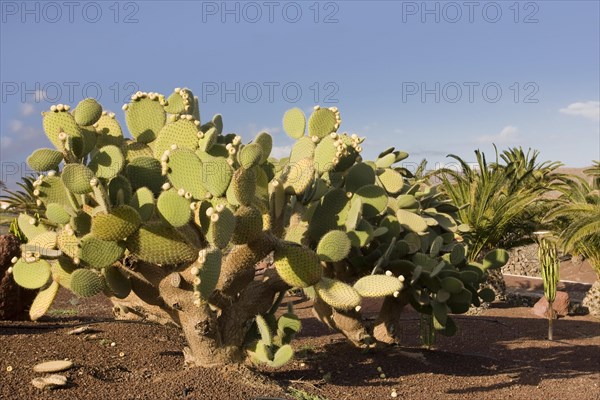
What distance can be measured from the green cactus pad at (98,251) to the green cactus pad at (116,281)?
0.50m

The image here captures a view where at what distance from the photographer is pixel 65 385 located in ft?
17.1

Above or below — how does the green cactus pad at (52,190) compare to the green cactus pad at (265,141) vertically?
below

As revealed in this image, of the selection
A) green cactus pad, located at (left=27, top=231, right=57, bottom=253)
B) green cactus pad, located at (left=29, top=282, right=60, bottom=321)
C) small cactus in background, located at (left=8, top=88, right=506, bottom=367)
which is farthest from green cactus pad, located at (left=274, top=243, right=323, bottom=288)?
green cactus pad, located at (left=29, top=282, right=60, bottom=321)

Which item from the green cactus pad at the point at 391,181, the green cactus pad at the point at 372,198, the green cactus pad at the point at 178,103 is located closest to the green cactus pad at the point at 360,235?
the green cactus pad at the point at 372,198

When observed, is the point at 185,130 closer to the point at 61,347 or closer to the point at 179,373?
the point at 179,373

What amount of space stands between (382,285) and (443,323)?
2083 mm

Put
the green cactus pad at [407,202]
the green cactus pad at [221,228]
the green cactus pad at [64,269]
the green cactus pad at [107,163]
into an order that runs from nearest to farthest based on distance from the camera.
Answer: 1. the green cactus pad at [221,228]
2. the green cactus pad at [107,163]
3. the green cactus pad at [64,269]
4. the green cactus pad at [407,202]

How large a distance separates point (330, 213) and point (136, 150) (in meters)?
1.72

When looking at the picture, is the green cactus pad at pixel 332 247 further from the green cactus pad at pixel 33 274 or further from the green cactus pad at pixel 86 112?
the green cactus pad at pixel 33 274

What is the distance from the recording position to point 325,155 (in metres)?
5.84

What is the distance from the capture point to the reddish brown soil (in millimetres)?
5211

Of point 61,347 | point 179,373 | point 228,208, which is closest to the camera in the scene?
point 228,208

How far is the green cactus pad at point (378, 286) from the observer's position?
5.22 metres

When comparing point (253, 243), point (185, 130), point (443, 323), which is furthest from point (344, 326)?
point (185, 130)
